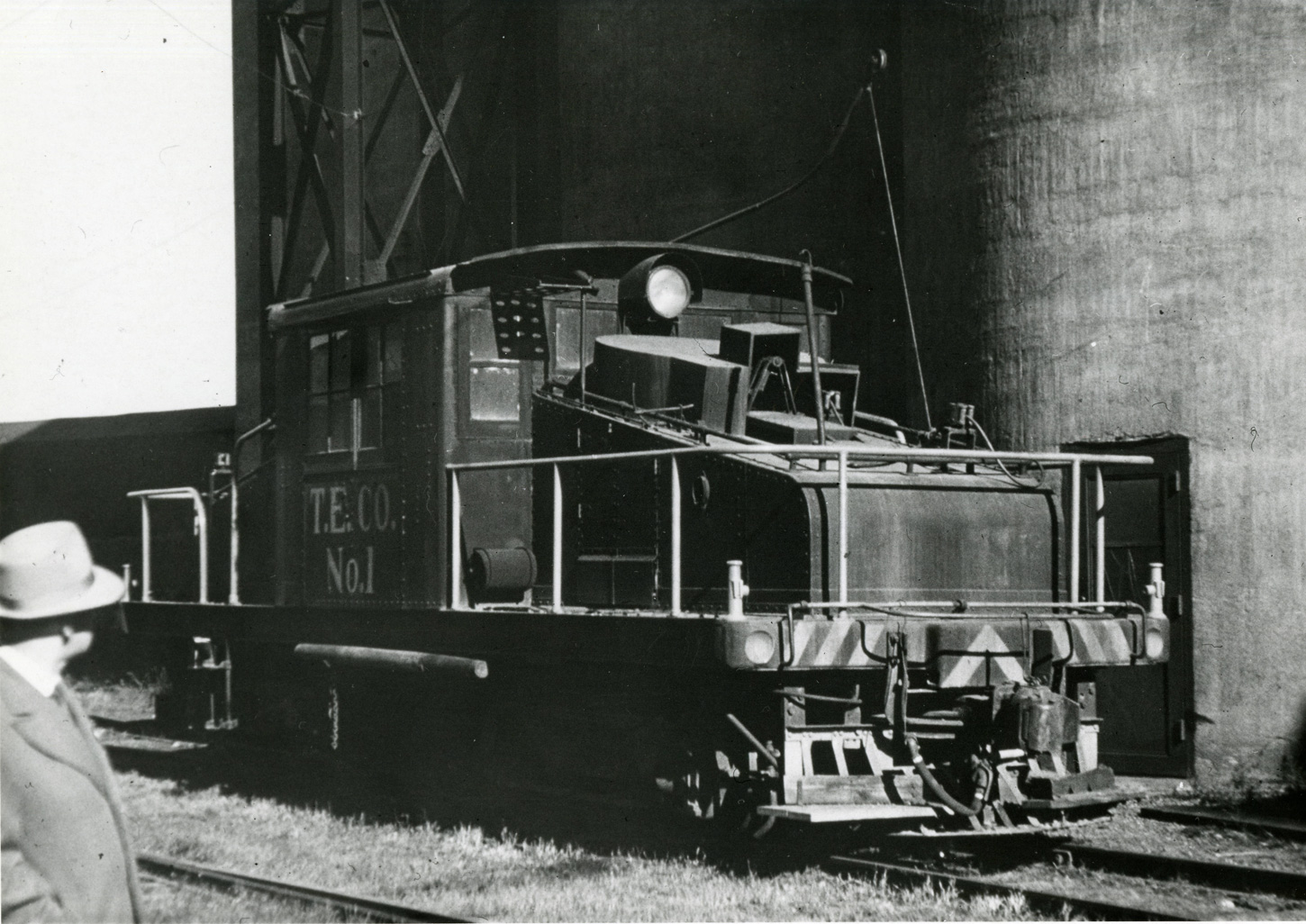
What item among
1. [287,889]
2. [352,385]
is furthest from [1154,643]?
[352,385]

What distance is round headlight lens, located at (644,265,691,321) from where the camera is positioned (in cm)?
901

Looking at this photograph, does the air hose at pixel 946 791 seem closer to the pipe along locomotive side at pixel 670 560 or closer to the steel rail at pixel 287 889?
the pipe along locomotive side at pixel 670 560

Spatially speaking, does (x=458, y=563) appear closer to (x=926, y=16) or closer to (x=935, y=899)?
(x=935, y=899)

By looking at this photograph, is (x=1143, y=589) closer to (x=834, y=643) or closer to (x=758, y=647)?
(x=834, y=643)

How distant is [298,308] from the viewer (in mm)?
10570

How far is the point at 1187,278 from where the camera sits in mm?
10203

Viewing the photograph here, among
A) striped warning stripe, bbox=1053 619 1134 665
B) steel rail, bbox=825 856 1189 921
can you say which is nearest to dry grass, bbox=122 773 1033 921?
steel rail, bbox=825 856 1189 921

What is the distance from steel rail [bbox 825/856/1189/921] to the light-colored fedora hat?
14.8 feet

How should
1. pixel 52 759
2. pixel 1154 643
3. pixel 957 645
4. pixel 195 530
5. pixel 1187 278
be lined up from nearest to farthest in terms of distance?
pixel 52 759, pixel 957 645, pixel 1154 643, pixel 1187 278, pixel 195 530

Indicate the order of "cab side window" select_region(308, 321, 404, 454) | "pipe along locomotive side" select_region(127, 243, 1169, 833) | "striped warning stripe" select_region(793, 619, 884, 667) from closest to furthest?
"striped warning stripe" select_region(793, 619, 884, 667) < "pipe along locomotive side" select_region(127, 243, 1169, 833) < "cab side window" select_region(308, 321, 404, 454)

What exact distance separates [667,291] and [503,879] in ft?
11.3

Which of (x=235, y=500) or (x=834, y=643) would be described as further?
(x=235, y=500)

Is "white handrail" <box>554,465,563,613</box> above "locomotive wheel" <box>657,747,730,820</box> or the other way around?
above

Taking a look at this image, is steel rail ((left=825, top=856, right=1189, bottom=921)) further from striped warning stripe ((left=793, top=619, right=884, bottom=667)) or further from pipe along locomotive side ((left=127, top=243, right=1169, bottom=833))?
striped warning stripe ((left=793, top=619, right=884, bottom=667))
